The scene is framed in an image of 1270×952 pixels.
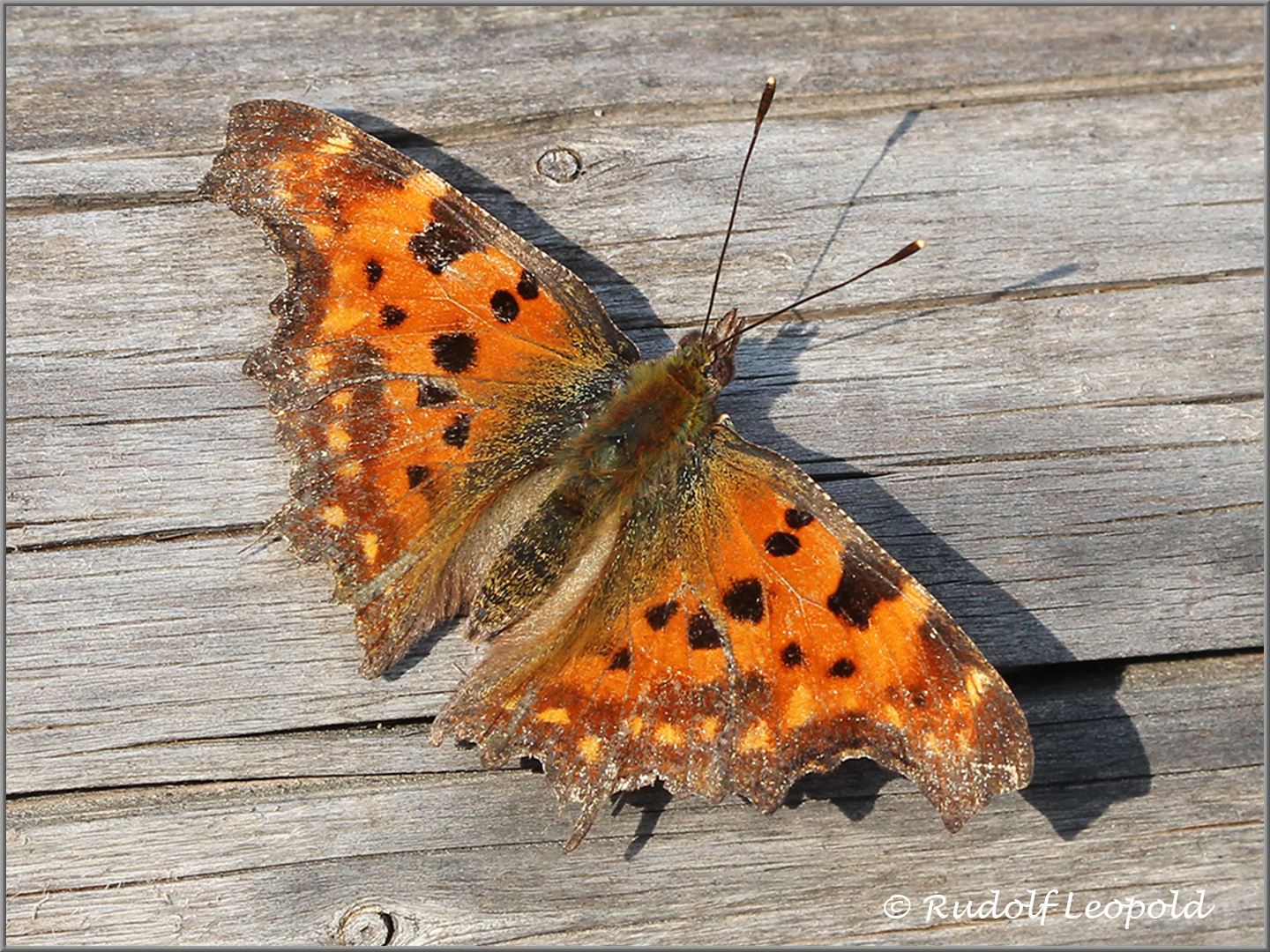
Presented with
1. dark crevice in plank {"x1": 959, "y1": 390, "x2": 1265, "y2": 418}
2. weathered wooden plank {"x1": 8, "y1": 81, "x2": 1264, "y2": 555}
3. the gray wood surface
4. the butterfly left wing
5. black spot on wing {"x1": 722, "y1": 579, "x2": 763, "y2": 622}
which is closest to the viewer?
the butterfly left wing

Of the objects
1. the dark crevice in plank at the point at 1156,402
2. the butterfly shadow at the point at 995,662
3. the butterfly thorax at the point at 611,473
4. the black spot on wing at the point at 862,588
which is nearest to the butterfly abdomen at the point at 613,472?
the butterfly thorax at the point at 611,473

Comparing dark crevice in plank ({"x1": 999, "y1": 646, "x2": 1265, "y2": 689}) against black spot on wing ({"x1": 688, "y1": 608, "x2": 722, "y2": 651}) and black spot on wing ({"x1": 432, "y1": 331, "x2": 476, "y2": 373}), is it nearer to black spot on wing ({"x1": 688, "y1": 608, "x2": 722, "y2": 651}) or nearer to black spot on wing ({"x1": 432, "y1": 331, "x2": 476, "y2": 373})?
black spot on wing ({"x1": 688, "y1": 608, "x2": 722, "y2": 651})

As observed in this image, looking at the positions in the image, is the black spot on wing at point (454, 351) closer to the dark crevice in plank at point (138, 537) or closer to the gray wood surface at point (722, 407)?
the gray wood surface at point (722, 407)

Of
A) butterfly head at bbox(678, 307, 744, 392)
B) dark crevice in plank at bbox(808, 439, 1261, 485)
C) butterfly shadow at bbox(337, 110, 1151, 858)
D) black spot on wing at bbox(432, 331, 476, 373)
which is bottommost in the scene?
butterfly shadow at bbox(337, 110, 1151, 858)

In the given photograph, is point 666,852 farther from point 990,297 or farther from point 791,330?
point 990,297

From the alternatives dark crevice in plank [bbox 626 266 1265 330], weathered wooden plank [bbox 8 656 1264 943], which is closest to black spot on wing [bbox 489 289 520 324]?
dark crevice in plank [bbox 626 266 1265 330]

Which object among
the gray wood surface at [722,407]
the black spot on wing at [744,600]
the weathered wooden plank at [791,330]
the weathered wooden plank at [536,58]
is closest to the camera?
the black spot on wing at [744,600]

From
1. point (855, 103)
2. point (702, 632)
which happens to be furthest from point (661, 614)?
point (855, 103)

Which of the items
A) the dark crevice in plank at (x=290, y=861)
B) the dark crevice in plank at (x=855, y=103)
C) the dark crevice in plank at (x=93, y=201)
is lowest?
the dark crevice in plank at (x=290, y=861)

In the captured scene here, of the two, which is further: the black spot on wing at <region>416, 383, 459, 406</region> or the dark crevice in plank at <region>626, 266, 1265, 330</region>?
the dark crevice in plank at <region>626, 266, 1265, 330</region>
